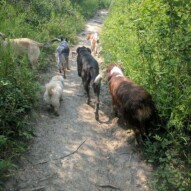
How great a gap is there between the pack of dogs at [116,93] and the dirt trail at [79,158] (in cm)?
33

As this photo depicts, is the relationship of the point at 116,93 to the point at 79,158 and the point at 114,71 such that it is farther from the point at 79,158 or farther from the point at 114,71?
the point at 79,158

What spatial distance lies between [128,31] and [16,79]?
4.88 m

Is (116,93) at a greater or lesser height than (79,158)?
greater

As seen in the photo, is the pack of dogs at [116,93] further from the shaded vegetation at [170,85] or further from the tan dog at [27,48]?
the shaded vegetation at [170,85]

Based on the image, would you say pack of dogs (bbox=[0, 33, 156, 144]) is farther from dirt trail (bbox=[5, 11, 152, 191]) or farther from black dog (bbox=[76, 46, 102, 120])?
dirt trail (bbox=[5, 11, 152, 191])

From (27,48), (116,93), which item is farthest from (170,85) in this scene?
(27,48)

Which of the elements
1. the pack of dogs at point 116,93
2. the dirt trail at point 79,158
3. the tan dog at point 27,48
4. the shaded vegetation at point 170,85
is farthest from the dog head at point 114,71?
the tan dog at point 27,48

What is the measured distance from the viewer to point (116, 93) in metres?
5.45

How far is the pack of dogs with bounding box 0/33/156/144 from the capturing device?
15.4 feet

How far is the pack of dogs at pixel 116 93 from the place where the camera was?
4688 millimetres

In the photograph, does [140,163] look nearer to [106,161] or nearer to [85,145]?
[106,161]

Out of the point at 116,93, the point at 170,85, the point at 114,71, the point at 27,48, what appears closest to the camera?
the point at 170,85

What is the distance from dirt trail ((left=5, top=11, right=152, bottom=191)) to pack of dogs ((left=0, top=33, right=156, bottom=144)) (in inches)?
13.2

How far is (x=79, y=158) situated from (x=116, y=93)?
1490 mm
